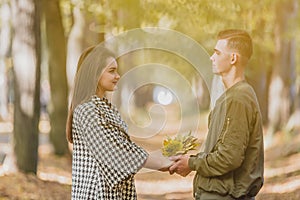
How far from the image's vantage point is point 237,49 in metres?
2.34

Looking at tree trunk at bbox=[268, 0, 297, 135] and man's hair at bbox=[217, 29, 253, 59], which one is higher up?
man's hair at bbox=[217, 29, 253, 59]

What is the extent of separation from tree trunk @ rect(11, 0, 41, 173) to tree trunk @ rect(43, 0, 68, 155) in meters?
0.19

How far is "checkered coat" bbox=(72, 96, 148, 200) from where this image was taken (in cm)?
218

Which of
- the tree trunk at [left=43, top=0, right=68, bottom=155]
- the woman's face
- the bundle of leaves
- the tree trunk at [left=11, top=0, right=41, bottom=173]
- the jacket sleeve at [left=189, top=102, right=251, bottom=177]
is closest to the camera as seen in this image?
the jacket sleeve at [left=189, top=102, right=251, bottom=177]

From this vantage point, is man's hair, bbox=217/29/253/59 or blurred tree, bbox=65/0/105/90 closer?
man's hair, bbox=217/29/253/59

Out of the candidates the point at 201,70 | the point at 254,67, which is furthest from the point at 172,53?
the point at 254,67

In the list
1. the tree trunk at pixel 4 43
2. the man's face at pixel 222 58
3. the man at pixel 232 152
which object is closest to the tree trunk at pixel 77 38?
the tree trunk at pixel 4 43

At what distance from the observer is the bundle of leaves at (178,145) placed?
2.49 metres

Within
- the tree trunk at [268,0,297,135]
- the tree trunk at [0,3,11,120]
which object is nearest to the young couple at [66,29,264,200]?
the tree trunk at [268,0,297,135]

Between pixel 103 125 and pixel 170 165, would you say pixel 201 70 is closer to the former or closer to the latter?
pixel 170 165

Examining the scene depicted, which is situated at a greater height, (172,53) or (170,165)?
(172,53)

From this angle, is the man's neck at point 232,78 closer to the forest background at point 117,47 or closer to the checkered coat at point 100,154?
the checkered coat at point 100,154

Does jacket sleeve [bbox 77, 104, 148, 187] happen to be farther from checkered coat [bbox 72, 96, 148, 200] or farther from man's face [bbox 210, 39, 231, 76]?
man's face [bbox 210, 39, 231, 76]

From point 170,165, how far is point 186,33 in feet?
3.93
